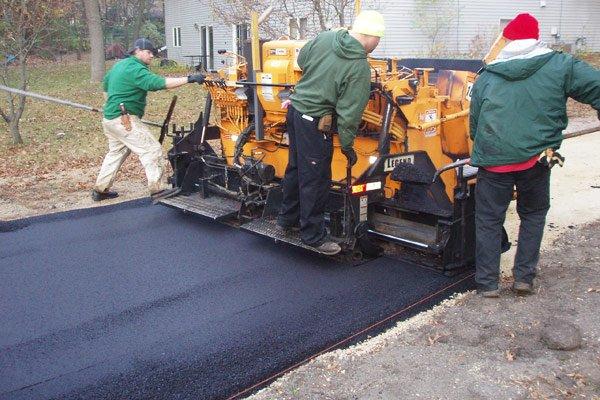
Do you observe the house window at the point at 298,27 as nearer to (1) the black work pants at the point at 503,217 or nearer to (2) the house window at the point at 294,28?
(2) the house window at the point at 294,28

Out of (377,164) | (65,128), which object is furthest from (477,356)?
(65,128)

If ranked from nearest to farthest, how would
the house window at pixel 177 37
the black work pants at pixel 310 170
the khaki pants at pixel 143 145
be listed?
the black work pants at pixel 310 170
the khaki pants at pixel 143 145
the house window at pixel 177 37

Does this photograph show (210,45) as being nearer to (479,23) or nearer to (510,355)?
(479,23)

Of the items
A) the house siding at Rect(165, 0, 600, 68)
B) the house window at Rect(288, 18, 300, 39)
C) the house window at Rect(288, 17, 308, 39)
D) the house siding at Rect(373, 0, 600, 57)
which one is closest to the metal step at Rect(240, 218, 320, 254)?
the house window at Rect(288, 17, 308, 39)

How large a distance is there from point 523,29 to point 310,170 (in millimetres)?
1774

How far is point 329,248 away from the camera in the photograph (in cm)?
491

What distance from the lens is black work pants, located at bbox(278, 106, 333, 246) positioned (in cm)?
483

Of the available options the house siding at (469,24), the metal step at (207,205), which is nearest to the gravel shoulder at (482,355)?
the metal step at (207,205)

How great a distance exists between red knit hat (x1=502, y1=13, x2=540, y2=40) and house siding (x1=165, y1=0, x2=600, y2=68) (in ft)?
32.6

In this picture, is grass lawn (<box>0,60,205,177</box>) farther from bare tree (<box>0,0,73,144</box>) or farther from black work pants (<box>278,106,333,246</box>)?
black work pants (<box>278,106,333,246</box>)

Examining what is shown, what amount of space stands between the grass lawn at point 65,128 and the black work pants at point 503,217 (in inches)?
260

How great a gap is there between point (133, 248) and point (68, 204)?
79.2 inches

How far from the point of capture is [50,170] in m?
8.92

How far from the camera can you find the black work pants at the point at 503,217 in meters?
4.16
